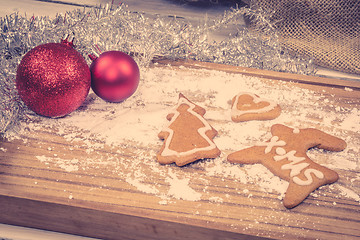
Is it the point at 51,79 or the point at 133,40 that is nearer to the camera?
the point at 51,79

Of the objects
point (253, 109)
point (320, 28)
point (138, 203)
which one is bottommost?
point (138, 203)

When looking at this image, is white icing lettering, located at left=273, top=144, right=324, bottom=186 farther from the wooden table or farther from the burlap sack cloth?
the burlap sack cloth

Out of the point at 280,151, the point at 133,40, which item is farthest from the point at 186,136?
the point at 133,40

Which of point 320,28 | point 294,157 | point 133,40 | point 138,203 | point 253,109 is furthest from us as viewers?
point 320,28

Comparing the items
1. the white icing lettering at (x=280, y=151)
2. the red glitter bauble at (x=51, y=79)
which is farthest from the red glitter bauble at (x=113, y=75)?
the white icing lettering at (x=280, y=151)

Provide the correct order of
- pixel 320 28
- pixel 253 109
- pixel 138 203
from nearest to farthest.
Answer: pixel 138 203 → pixel 253 109 → pixel 320 28

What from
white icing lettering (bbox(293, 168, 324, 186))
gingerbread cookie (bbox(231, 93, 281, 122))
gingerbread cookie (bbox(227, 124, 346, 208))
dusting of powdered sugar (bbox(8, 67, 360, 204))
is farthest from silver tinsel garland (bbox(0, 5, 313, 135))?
white icing lettering (bbox(293, 168, 324, 186))

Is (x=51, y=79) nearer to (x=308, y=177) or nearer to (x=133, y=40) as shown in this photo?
(x=133, y=40)

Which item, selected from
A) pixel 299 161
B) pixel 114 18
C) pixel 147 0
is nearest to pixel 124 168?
pixel 299 161

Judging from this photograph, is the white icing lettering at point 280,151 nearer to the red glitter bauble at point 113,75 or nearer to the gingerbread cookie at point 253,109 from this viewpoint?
the gingerbread cookie at point 253,109
